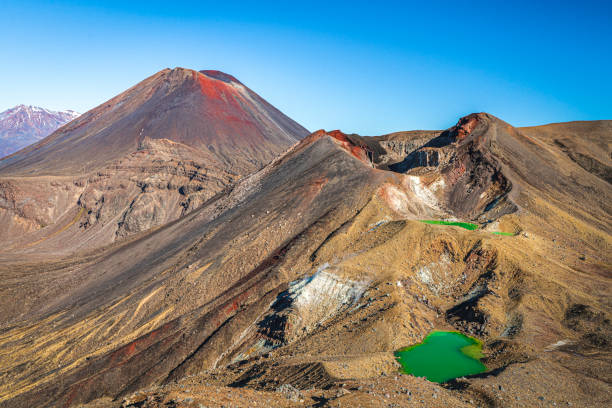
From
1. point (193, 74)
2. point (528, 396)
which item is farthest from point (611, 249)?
point (193, 74)

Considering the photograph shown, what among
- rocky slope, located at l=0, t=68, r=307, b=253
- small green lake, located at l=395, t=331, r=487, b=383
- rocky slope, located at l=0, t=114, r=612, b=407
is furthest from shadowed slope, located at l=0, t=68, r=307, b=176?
small green lake, located at l=395, t=331, r=487, b=383

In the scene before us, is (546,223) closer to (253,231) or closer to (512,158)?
(512,158)

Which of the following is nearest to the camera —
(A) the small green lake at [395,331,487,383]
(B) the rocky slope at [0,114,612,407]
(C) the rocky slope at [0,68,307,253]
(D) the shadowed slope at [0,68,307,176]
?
(B) the rocky slope at [0,114,612,407]

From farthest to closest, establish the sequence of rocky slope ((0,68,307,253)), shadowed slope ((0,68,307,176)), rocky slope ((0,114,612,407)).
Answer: shadowed slope ((0,68,307,176)) < rocky slope ((0,68,307,253)) < rocky slope ((0,114,612,407))

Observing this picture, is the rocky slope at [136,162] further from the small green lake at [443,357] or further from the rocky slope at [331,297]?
the small green lake at [443,357]

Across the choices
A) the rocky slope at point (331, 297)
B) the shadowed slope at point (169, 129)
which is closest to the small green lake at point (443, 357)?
the rocky slope at point (331, 297)

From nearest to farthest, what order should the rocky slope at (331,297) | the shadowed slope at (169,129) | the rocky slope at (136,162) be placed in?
the rocky slope at (331,297), the rocky slope at (136,162), the shadowed slope at (169,129)

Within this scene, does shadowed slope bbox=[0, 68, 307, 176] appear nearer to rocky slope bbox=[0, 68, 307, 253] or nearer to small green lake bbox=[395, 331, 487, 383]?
rocky slope bbox=[0, 68, 307, 253]
